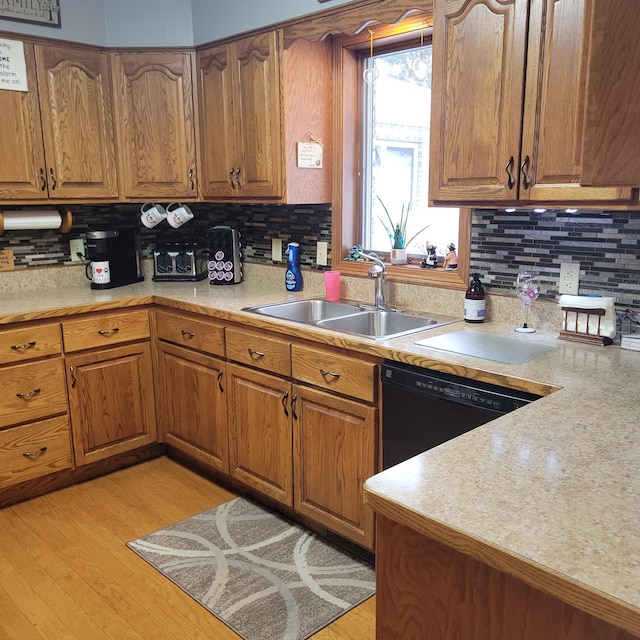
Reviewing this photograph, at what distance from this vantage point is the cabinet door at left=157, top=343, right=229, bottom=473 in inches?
112

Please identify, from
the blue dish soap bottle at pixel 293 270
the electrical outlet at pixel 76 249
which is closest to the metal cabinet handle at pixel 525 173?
the blue dish soap bottle at pixel 293 270

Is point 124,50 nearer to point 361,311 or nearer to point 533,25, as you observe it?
point 361,311

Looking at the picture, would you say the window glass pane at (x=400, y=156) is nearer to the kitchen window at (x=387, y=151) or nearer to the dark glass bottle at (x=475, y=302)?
the kitchen window at (x=387, y=151)

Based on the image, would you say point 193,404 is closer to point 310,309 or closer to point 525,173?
point 310,309

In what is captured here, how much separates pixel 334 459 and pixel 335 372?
342mm

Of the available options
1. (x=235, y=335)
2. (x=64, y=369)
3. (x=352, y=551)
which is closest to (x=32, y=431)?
(x=64, y=369)

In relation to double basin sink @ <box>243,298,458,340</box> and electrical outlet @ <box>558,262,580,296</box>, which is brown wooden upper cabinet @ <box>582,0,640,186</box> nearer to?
electrical outlet @ <box>558,262,580,296</box>

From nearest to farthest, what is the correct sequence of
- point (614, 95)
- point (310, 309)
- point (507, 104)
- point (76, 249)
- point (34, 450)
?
point (614, 95), point (507, 104), point (34, 450), point (310, 309), point (76, 249)

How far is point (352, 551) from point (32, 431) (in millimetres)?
1530

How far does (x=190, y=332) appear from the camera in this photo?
9.57 feet

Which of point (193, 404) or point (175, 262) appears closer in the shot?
point (193, 404)

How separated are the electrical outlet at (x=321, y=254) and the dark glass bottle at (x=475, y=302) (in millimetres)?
901

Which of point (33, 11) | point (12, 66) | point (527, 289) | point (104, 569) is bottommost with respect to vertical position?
point (104, 569)

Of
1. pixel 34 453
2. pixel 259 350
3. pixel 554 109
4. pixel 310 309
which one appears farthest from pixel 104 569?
pixel 554 109
